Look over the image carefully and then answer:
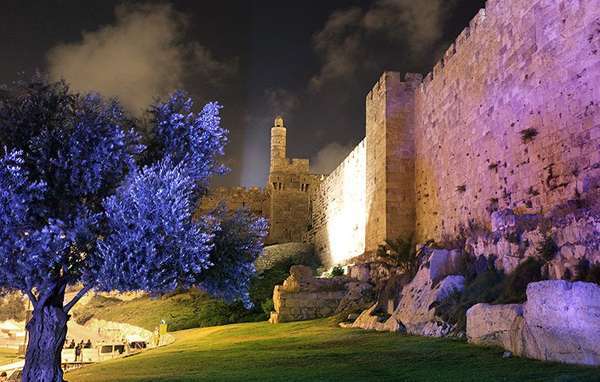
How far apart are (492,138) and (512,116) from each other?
38.3 inches

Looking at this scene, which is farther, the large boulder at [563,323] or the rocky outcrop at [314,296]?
the rocky outcrop at [314,296]

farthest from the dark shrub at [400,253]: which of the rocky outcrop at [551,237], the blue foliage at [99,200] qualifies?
the blue foliage at [99,200]

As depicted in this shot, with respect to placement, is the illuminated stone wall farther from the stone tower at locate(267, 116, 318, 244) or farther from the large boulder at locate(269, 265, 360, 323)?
the stone tower at locate(267, 116, 318, 244)

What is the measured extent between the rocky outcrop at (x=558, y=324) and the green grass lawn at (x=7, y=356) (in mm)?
14561

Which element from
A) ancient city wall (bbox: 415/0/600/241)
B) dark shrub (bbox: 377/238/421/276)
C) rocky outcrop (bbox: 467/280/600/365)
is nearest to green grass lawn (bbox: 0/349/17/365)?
dark shrub (bbox: 377/238/421/276)

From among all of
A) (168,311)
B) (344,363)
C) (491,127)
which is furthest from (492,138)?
(168,311)

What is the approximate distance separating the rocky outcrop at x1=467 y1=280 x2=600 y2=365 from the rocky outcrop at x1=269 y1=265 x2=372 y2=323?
9.88 m

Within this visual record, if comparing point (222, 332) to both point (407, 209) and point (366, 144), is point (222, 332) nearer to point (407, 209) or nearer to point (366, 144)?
point (407, 209)

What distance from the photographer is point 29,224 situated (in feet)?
22.7

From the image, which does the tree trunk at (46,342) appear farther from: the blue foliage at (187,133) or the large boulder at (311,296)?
the large boulder at (311,296)

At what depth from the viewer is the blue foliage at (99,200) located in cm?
662

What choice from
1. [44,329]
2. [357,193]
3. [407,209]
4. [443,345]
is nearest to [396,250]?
[407,209]

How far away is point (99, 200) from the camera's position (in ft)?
24.6

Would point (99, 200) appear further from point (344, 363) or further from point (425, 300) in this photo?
point (425, 300)
